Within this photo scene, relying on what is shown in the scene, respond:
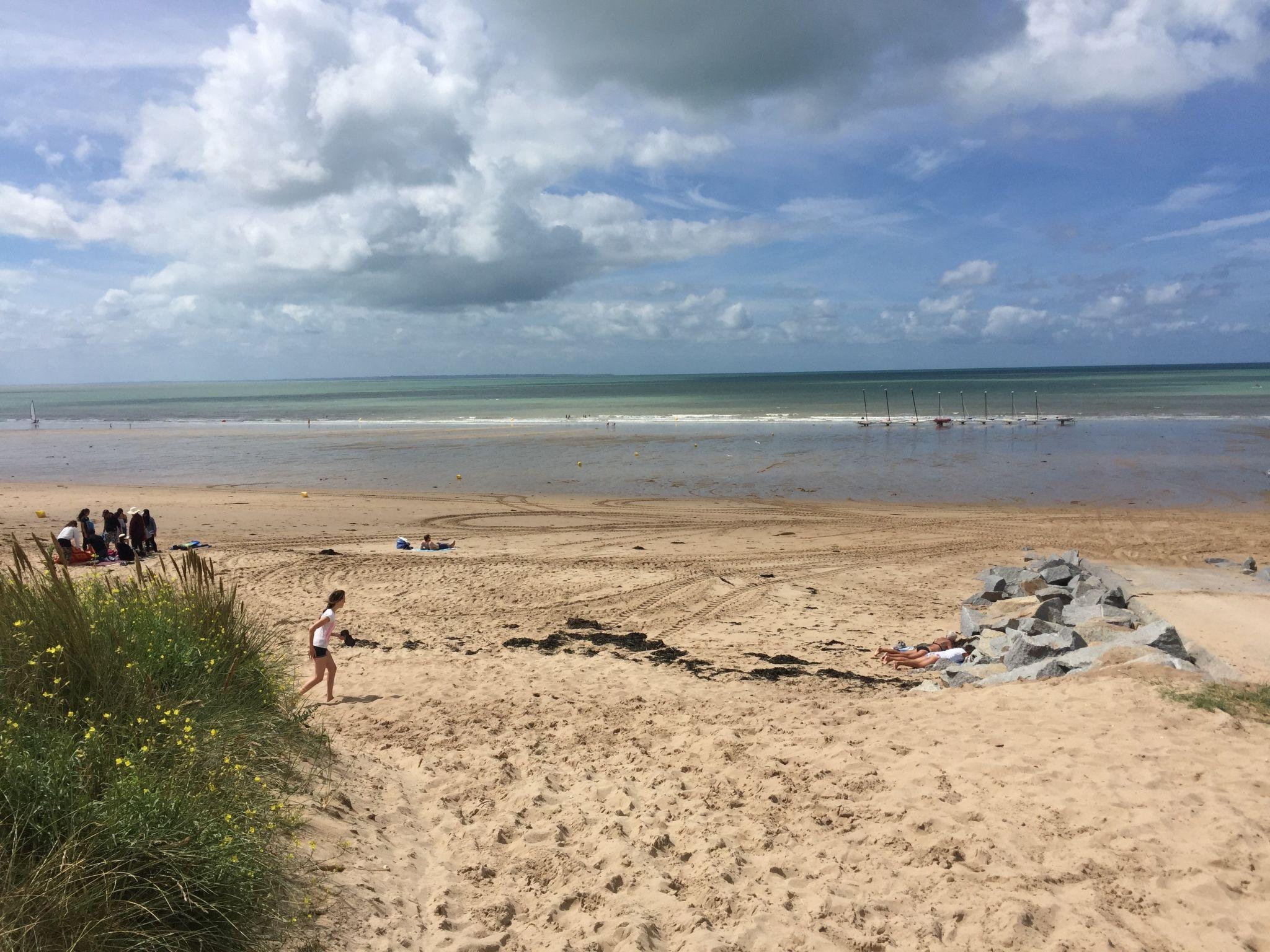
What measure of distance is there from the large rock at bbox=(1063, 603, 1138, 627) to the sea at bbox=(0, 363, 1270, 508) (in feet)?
41.7

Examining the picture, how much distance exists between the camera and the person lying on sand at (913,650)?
8641mm

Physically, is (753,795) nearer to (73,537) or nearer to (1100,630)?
(1100,630)

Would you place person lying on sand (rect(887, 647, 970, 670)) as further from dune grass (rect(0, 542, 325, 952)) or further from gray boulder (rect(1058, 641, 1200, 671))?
dune grass (rect(0, 542, 325, 952))

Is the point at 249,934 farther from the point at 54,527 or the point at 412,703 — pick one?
the point at 54,527

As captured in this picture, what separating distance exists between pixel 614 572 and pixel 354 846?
8931 mm

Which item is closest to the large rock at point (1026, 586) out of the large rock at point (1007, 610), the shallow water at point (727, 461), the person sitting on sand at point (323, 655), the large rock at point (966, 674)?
the large rock at point (1007, 610)

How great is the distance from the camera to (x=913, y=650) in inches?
347

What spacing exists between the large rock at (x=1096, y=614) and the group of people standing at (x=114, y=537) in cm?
1433

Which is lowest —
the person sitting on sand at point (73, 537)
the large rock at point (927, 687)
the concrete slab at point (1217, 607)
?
the concrete slab at point (1217, 607)

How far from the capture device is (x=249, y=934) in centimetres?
313

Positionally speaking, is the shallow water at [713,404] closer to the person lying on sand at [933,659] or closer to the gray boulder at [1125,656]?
the person lying on sand at [933,659]

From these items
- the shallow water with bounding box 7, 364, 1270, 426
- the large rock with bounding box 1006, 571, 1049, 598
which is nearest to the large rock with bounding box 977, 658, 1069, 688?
the large rock with bounding box 1006, 571, 1049, 598

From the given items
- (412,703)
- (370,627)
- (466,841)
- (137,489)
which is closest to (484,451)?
(137,489)

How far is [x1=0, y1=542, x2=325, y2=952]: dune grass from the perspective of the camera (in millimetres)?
2820
